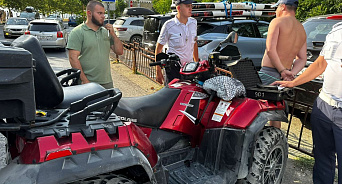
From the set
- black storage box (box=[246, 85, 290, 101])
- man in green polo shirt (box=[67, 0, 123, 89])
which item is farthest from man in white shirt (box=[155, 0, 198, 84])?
black storage box (box=[246, 85, 290, 101])

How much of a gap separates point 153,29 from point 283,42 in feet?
28.3

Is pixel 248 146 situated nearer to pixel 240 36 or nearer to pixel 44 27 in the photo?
pixel 240 36

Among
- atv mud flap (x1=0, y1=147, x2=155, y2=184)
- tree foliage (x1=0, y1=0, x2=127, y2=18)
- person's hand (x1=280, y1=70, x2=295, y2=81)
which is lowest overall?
atv mud flap (x1=0, y1=147, x2=155, y2=184)

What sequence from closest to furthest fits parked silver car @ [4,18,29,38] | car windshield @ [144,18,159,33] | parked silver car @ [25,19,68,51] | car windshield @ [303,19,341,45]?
1. car windshield @ [303,19,341,45]
2. car windshield @ [144,18,159,33]
3. parked silver car @ [25,19,68,51]
4. parked silver car @ [4,18,29,38]

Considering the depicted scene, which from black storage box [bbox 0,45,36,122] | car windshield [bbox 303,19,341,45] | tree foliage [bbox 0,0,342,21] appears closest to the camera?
black storage box [bbox 0,45,36,122]

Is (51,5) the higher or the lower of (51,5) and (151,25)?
the higher

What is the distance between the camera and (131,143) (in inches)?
73.9

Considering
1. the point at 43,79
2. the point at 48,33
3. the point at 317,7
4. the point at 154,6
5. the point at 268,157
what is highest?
the point at 154,6

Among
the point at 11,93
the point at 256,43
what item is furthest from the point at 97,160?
the point at 256,43

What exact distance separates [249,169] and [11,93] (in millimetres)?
2018

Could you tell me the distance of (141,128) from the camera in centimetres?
262

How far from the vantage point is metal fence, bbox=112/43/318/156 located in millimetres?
4178

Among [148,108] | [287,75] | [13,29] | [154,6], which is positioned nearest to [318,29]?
[287,75]

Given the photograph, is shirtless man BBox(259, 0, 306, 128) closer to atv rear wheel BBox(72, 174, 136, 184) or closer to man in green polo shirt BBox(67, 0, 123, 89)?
man in green polo shirt BBox(67, 0, 123, 89)
